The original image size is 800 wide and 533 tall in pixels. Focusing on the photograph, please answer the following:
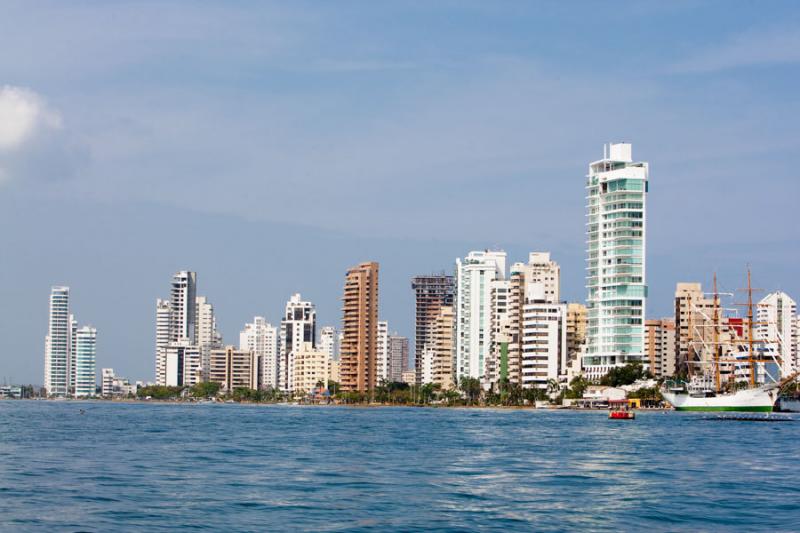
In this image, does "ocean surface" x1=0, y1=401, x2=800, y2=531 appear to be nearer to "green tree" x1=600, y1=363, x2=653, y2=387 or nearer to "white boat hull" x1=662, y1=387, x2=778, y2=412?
"white boat hull" x1=662, y1=387, x2=778, y2=412

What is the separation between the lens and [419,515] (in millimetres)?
39031

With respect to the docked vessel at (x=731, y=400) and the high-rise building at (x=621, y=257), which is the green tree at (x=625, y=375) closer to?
the high-rise building at (x=621, y=257)

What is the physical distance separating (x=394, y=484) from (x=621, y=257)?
5953 inches

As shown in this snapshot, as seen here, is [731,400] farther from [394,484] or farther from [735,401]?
[394,484]

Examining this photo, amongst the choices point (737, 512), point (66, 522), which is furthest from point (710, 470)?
point (66, 522)

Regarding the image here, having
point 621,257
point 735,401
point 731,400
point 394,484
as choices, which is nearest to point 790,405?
point 731,400

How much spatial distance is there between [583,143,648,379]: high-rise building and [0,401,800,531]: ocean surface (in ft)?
374

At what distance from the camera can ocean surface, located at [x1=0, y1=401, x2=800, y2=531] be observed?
37844 millimetres

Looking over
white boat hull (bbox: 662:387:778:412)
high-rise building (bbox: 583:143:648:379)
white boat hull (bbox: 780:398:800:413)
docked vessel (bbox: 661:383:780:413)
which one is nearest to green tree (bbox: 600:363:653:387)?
high-rise building (bbox: 583:143:648:379)

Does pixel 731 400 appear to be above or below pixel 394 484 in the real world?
above

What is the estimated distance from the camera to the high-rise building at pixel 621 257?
194 metres

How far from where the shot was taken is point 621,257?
195000mm

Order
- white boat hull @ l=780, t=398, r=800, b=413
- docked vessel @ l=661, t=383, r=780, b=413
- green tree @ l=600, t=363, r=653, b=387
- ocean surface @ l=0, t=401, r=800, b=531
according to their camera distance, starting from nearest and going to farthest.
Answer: ocean surface @ l=0, t=401, r=800, b=531 → docked vessel @ l=661, t=383, r=780, b=413 → white boat hull @ l=780, t=398, r=800, b=413 → green tree @ l=600, t=363, r=653, b=387

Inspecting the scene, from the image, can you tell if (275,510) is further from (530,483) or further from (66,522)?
(530,483)
